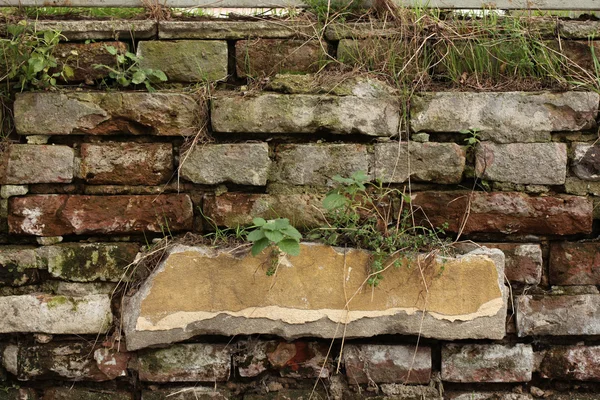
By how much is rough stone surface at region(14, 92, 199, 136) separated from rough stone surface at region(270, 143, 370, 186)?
375 millimetres

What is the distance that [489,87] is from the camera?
2217mm

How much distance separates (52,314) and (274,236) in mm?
824

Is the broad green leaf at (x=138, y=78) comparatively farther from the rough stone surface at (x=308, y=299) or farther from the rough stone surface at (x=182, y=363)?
the rough stone surface at (x=182, y=363)

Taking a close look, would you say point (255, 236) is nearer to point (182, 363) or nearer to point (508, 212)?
point (182, 363)

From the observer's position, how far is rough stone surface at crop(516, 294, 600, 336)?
2.13m

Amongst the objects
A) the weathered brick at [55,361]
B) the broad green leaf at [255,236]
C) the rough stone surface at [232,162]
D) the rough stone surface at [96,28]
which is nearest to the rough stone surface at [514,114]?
the rough stone surface at [232,162]

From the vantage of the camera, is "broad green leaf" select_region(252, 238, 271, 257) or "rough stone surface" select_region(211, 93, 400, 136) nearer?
"broad green leaf" select_region(252, 238, 271, 257)

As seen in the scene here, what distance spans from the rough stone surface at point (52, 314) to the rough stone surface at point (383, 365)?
853 mm

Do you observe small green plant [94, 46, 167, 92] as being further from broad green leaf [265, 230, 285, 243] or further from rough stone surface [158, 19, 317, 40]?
broad green leaf [265, 230, 285, 243]

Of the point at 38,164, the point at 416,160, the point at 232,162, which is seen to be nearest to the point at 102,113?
the point at 38,164

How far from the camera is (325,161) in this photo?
2141 millimetres

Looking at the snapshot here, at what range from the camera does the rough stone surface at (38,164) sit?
6.98 ft

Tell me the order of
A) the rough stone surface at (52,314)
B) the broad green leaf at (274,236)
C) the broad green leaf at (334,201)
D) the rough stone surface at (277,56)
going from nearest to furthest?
the broad green leaf at (274,236)
the broad green leaf at (334,201)
the rough stone surface at (52,314)
the rough stone surface at (277,56)

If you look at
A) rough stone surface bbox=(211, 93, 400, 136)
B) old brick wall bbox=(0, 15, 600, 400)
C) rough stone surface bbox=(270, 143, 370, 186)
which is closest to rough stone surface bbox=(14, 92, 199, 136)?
old brick wall bbox=(0, 15, 600, 400)
